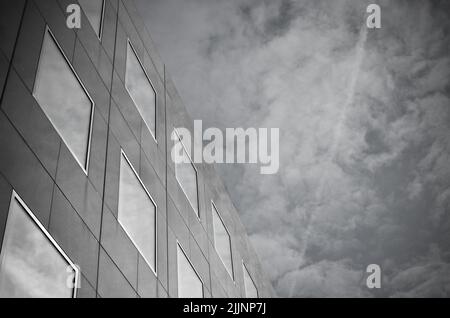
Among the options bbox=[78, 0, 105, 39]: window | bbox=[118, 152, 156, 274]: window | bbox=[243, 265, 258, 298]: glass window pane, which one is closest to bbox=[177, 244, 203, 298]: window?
bbox=[118, 152, 156, 274]: window

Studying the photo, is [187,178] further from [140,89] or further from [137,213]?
[137,213]

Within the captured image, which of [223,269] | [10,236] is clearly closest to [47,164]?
[10,236]

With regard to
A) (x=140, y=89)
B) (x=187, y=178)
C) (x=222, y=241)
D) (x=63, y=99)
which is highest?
(x=140, y=89)

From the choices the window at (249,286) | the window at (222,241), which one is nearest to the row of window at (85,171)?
the window at (222,241)

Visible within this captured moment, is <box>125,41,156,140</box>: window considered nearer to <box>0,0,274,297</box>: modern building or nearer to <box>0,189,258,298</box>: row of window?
<box>0,0,274,297</box>: modern building

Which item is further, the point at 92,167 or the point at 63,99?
the point at 92,167

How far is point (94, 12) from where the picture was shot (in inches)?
590

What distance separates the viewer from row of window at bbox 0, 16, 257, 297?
8148 millimetres

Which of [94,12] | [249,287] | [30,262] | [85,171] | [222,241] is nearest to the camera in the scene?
[30,262]

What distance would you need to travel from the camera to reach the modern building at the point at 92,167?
8711 millimetres

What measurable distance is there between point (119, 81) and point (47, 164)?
6445 mm

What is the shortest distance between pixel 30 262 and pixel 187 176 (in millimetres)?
12267

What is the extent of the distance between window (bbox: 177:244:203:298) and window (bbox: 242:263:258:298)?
9.19m

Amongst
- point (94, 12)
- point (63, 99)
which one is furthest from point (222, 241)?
point (63, 99)
